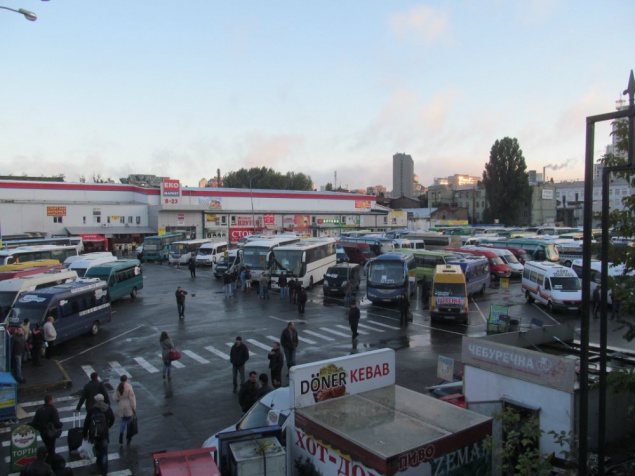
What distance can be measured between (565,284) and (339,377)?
21.6 m

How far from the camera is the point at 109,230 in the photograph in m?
67.7

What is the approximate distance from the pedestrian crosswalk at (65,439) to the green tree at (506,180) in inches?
3410

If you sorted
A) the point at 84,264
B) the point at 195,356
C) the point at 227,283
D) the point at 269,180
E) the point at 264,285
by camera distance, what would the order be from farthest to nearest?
the point at 269,180 < the point at 84,264 < the point at 227,283 < the point at 264,285 < the point at 195,356

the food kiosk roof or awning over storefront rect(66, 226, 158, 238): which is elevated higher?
awning over storefront rect(66, 226, 158, 238)

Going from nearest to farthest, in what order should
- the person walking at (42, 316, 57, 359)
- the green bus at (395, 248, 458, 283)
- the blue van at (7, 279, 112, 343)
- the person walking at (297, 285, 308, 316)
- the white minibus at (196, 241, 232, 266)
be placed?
the person walking at (42, 316, 57, 359) → the blue van at (7, 279, 112, 343) → the person walking at (297, 285, 308, 316) → the green bus at (395, 248, 458, 283) → the white minibus at (196, 241, 232, 266)

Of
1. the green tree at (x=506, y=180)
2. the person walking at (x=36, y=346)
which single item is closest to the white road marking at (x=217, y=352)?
the person walking at (x=36, y=346)

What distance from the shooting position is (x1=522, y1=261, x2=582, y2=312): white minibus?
2588 cm

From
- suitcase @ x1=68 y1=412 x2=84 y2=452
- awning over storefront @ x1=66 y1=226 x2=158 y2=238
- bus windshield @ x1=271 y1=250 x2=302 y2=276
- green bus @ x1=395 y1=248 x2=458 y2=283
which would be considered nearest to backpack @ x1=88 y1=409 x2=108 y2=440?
suitcase @ x1=68 y1=412 x2=84 y2=452

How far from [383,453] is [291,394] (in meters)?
2.23

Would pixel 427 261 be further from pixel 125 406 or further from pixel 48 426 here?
pixel 48 426

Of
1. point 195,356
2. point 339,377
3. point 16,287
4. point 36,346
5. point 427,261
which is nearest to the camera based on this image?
point 339,377

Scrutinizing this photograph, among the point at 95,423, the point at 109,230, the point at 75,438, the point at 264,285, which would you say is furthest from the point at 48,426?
the point at 109,230

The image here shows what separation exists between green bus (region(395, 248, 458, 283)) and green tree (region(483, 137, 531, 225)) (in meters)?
58.1

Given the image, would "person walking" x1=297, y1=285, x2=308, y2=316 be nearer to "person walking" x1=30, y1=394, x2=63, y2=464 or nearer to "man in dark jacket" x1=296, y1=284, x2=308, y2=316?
"man in dark jacket" x1=296, y1=284, x2=308, y2=316
